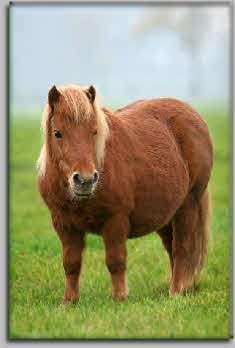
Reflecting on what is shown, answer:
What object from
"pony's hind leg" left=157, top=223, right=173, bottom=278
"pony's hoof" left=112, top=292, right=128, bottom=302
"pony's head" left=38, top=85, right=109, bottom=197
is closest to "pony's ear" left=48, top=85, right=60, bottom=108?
"pony's head" left=38, top=85, right=109, bottom=197

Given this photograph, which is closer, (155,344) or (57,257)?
(155,344)

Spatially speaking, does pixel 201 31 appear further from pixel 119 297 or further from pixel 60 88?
pixel 119 297

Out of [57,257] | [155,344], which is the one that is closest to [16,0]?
[57,257]

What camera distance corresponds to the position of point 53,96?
176 inches

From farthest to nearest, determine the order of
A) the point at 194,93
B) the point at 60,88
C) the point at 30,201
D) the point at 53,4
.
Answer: the point at 30,201
the point at 194,93
the point at 53,4
the point at 60,88

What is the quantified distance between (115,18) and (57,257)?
1278mm

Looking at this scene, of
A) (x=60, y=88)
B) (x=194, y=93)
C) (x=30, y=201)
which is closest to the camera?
(x=60, y=88)

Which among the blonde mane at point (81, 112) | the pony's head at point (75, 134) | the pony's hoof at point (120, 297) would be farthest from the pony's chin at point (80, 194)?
the pony's hoof at point (120, 297)

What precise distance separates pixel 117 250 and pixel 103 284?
1.35 ft

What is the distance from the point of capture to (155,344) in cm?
463

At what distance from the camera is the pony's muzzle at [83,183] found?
4344 mm

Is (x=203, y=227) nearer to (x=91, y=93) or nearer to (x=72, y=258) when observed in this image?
(x=72, y=258)

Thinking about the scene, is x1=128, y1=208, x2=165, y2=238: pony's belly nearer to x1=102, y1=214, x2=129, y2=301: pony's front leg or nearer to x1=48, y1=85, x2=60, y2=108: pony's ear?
x1=102, y1=214, x2=129, y2=301: pony's front leg

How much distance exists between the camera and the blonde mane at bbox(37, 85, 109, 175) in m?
4.45
